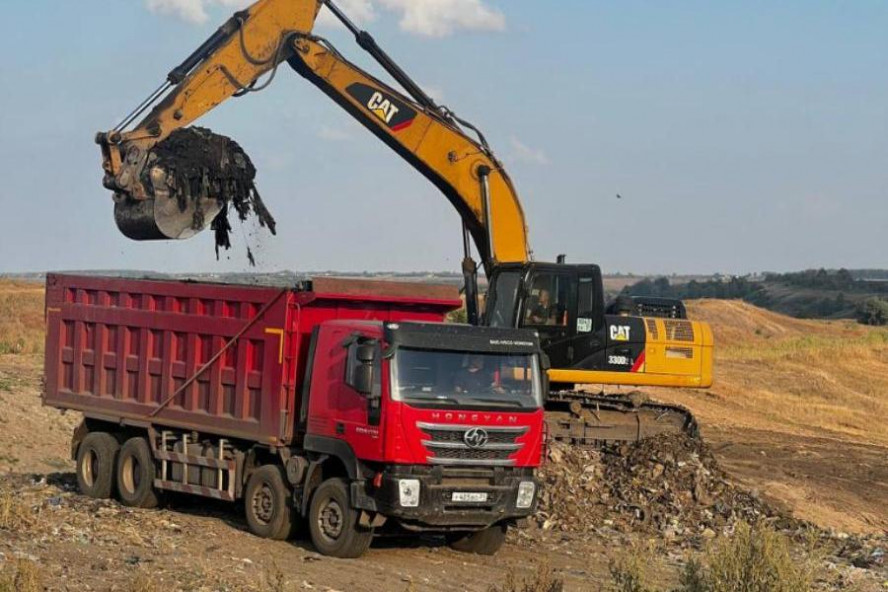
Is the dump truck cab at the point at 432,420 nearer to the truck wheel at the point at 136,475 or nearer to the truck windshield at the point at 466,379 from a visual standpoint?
the truck windshield at the point at 466,379

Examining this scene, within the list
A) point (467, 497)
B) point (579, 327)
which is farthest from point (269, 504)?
point (579, 327)

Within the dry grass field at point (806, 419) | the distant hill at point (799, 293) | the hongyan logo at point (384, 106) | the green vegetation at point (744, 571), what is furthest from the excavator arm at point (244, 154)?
the distant hill at point (799, 293)

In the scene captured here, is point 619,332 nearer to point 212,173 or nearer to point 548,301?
point 548,301

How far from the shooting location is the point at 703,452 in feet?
71.6

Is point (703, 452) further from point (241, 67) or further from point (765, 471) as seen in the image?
point (241, 67)

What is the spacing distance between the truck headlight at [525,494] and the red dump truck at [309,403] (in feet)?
0.05

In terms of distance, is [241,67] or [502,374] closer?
[502,374]

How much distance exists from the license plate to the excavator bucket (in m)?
5.73

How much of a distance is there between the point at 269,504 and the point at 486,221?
7440 millimetres

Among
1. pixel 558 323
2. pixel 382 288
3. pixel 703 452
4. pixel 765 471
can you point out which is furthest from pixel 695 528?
pixel 765 471

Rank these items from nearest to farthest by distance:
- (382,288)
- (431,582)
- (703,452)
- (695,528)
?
1. (431,582)
2. (382,288)
3. (695,528)
4. (703,452)

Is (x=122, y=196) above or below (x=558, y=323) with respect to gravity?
above

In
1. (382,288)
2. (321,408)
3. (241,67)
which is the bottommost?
(321,408)

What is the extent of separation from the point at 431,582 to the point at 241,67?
9.10 m
